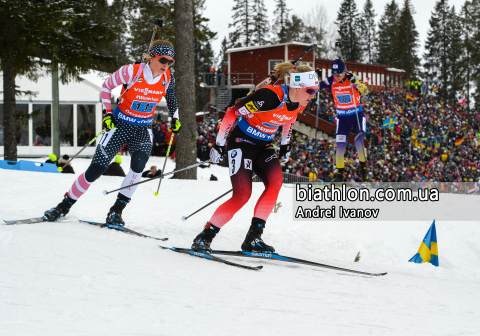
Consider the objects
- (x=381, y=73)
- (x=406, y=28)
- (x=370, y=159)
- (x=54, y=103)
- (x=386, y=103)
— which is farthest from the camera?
(x=406, y=28)

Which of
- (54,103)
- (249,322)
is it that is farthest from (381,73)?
(249,322)

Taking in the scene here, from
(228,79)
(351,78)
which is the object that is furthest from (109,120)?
(228,79)

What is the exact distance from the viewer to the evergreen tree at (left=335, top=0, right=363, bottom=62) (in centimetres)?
4984

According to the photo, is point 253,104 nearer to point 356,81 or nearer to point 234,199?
point 234,199

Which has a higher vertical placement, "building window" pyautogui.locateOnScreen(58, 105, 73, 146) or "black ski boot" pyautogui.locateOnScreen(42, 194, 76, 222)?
"building window" pyautogui.locateOnScreen(58, 105, 73, 146)

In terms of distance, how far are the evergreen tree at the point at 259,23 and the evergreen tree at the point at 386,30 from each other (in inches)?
555

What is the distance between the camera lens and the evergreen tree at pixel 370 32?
178 ft

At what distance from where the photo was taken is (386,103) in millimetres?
25656

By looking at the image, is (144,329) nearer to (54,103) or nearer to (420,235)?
(420,235)

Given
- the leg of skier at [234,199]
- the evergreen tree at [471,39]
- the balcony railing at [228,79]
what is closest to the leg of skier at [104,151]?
the leg of skier at [234,199]

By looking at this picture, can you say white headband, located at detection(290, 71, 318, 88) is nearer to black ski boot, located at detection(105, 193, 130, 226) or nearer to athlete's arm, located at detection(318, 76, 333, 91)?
black ski boot, located at detection(105, 193, 130, 226)

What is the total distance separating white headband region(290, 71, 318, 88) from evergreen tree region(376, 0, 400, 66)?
163ft

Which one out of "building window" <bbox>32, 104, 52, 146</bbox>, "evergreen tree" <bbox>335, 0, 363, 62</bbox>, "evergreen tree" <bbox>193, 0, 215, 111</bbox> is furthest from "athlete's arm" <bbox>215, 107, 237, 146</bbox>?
"evergreen tree" <bbox>335, 0, 363, 62</bbox>

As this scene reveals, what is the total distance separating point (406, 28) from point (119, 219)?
49.2m
